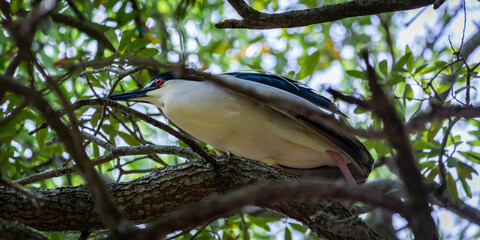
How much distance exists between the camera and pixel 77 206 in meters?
2.80

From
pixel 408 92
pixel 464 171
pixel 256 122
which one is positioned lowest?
pixel 464 171

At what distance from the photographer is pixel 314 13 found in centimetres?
313

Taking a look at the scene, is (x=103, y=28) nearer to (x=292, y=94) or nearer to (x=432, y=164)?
(x=292, y=94)

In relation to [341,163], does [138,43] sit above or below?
above

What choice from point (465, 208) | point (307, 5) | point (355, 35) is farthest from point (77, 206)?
point (355, 35)

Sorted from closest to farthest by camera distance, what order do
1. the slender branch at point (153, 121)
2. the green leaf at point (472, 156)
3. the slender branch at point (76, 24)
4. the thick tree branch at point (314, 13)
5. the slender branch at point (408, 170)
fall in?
1. the slender branch at point (408, 170)
2. the slender branch at point (153, 121)
3. the thick tree branch at point (314, 13)
4. the slender branch at point (76, 24)
5. the green leaf at point (472, 156)

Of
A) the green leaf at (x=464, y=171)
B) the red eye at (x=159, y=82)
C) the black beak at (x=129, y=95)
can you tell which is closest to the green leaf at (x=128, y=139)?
the black beak at (x=129, y=95)

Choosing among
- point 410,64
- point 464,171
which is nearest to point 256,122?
point 410,64

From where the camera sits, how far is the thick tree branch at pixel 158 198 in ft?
9.03

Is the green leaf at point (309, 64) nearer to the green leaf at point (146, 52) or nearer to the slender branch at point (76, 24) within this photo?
the green leaf at point (146, 52)

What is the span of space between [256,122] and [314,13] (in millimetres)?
840

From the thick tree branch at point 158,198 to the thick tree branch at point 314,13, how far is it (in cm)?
83

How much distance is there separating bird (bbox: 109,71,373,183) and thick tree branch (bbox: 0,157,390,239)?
1.88ft

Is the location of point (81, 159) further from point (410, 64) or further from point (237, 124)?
point (410, 64)
